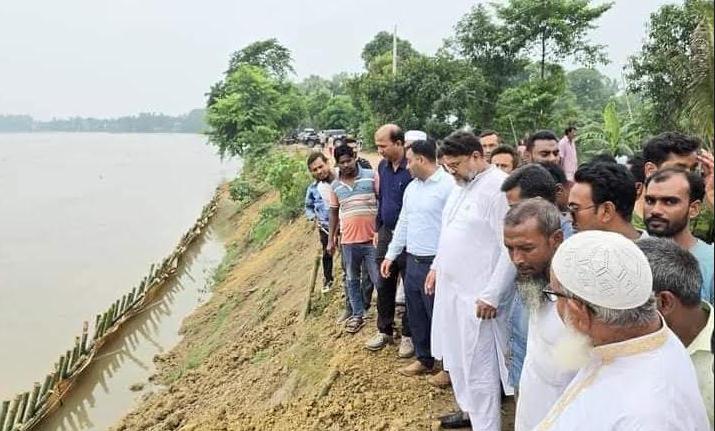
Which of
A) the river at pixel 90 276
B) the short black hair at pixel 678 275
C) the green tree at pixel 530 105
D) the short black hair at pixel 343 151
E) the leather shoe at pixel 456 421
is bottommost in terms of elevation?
the river at pixel 90 276

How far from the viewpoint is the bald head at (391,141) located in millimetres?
4207

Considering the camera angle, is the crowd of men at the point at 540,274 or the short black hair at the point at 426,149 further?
the short black hair at the point at 426,149

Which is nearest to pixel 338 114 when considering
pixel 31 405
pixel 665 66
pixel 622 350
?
pixel 665 66

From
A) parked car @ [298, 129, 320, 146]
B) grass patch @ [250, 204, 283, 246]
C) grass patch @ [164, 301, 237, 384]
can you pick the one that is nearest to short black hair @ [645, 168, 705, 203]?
grass patch @ [164, 301, 237, 384]

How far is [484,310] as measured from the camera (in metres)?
2.87

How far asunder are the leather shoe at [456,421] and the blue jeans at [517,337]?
486 millimetres

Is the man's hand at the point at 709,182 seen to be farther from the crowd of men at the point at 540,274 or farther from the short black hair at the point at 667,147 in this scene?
the short black hair at the point at 667,147

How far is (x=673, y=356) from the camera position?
1491mm

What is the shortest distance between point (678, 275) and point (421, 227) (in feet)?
6.98

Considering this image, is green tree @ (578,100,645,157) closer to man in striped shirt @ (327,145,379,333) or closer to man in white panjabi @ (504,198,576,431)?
man in striped shirt @ (327,145,379,333)

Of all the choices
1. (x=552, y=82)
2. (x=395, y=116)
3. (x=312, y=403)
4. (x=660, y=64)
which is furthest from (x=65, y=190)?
(x=312, y=403)

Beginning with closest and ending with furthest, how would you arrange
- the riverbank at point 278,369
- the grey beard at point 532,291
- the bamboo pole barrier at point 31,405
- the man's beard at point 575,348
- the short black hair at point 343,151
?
the man's beard at point 575,348 → the grey beard at point 532,291 → the riverbank at point 278,369 → the short black hair at point 343,151 → the bamboo pole barrier at point 31,405

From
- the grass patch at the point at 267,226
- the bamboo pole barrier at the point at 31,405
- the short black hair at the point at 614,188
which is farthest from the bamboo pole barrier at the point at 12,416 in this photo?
the short black hair at the point at 614,188

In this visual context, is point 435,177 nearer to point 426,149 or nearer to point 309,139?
point 426,149
